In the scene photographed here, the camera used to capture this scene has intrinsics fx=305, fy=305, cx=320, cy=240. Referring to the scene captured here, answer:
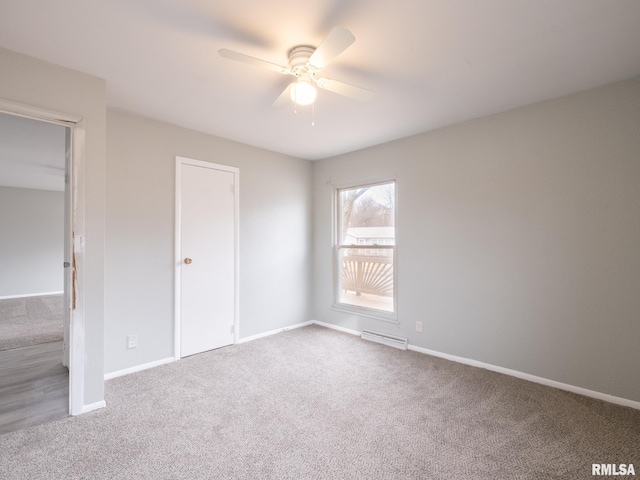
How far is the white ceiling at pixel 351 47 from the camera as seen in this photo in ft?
5.41

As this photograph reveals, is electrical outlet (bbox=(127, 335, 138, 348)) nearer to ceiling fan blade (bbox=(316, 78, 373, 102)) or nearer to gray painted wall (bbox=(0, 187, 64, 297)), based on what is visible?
ceiling fan blade (bbox=(316, 78, 373, 102))

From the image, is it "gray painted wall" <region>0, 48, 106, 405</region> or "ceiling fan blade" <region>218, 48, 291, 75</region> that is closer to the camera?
"ceiling fan blade" <region>218, 48, 291, 75</region>

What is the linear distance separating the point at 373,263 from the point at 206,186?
2301 millimetres

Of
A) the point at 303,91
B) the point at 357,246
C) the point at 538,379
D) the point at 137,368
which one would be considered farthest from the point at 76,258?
the point at 538,379

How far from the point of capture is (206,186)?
353cm

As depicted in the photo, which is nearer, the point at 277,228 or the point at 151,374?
the point at 151,374

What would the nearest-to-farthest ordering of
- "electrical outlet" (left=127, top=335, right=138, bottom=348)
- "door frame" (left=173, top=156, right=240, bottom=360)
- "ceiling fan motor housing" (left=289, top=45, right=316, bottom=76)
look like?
"ceiling fan motor housing" (left=289, top=45, right=316, bottom=76)
"electrical outlet" (left=127, top=335, right=138, bottom=348)
"door frame" (left=173, top=156, right=240, bottom=360)

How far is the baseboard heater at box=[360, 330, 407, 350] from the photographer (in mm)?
3627

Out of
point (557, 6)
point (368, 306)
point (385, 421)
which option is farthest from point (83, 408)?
point (557, 6)

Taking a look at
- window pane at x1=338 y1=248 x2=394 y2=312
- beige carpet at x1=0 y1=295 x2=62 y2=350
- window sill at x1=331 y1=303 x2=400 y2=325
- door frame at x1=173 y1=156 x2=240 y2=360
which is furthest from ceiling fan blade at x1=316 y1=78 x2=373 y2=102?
beige carpet at x1=0 y1=295 x2=62 y2=350

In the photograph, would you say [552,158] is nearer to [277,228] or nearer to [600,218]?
[600,218]

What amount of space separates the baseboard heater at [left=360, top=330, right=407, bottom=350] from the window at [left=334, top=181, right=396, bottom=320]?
228mm

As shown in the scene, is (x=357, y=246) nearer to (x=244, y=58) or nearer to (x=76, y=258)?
(x=244, y=58)

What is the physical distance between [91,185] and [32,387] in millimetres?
1924
